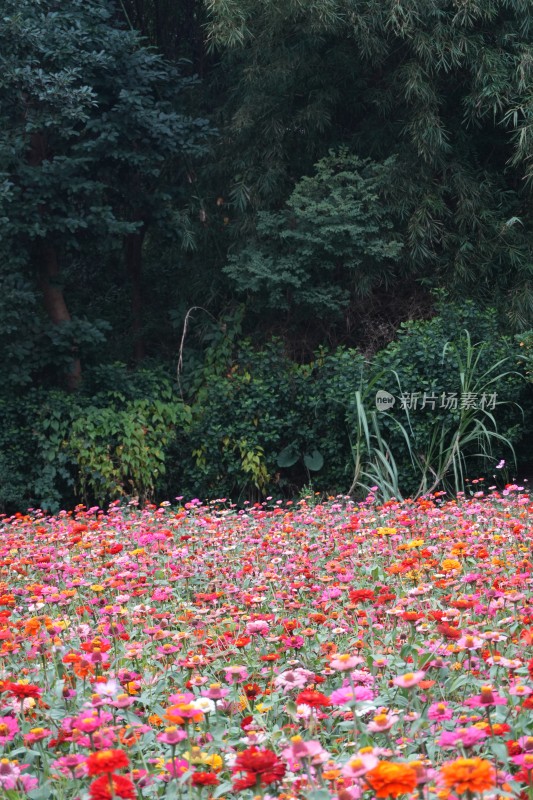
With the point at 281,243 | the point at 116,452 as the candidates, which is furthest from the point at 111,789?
the point at 281,243

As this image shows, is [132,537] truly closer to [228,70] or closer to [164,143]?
[164,143]

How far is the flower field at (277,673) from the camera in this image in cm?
122

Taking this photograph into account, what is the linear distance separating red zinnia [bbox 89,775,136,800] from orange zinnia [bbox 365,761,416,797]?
0.31 m

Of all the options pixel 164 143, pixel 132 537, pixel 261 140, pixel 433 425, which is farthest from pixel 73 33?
pixel 132 537

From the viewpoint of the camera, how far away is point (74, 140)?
24.0 ft

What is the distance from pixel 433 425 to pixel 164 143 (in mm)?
3219

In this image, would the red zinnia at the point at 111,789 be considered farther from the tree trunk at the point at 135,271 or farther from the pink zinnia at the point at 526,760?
the tree trunk at the point at 135,271

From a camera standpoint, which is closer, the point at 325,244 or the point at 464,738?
the point at 464,738

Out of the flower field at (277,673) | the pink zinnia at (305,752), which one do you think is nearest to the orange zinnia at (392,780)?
the flower field at (277,673)

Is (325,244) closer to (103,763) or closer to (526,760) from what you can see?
(526,760)

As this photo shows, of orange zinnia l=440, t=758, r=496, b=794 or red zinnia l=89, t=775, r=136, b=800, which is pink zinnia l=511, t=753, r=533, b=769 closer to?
orange zinnia l=440, t=758, r=496, b=794

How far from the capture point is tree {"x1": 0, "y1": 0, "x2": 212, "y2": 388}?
21.2 ft

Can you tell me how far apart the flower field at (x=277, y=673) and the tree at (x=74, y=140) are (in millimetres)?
3942

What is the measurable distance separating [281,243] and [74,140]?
1.92 meters
